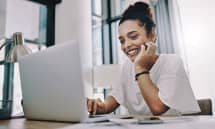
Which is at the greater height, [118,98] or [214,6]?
[214,6]

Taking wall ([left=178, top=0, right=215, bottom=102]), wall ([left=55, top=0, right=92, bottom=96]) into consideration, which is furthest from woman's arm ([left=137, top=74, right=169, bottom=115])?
wall ([left=55, top=0, right=92, bottom=96])

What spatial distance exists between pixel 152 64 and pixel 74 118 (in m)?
0.88

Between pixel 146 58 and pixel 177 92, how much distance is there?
39cm

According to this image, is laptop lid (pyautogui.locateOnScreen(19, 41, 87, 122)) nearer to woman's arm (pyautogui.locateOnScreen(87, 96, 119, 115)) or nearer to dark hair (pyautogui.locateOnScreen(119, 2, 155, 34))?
woman's arm (pyautogui.locateOnScreen(87, 96, 119, 115))

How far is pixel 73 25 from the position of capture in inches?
124

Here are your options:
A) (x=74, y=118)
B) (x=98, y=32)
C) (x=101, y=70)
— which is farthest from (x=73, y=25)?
(x=74, y=118)

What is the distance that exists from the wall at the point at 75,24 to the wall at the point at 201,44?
1.32 m

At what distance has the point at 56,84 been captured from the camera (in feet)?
3.21

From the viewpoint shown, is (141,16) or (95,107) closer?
(95,107)

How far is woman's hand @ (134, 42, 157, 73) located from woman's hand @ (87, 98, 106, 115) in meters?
0.35

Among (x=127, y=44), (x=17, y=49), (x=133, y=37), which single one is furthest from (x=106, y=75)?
(x=17, y=49)

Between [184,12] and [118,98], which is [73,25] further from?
[118,98]

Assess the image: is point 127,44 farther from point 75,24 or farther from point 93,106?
point 75,24

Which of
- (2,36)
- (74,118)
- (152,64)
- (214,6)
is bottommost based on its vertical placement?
(74,118)
